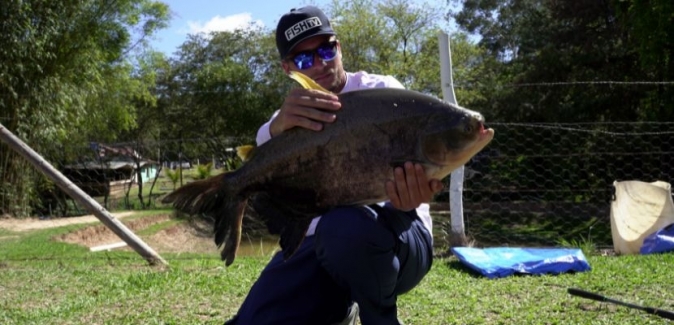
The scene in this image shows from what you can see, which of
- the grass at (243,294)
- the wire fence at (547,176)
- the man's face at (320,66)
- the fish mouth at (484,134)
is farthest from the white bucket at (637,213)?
the wire fence at (547,176)

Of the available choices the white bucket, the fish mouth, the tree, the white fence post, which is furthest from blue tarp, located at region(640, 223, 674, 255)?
the tree

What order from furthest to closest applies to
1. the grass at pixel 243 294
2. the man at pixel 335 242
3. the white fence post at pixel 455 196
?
the white fence post at pixel 455 196
the grass at pixel 243 294
the man at pixel 335 242

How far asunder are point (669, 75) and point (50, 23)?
15.5 metres

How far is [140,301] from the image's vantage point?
13.7ft

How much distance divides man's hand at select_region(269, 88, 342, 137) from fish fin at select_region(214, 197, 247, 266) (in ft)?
1.15

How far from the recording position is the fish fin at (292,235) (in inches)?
91.7

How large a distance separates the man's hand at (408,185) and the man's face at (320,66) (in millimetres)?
797

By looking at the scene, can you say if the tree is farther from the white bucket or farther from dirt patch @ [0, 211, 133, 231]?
the white bucket

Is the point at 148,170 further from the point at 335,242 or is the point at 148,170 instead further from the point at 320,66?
the point at 335,242

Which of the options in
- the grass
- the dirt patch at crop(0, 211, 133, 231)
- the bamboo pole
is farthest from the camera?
the dirt patch at crop(0, 211, 133, 231)

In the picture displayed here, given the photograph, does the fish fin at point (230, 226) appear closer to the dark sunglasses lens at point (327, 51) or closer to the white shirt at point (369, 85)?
the white shirt at point (369, 85)

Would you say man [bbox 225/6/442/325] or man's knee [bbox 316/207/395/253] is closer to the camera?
man [bbox 225/6/442/325]

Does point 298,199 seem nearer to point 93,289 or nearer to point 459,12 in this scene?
point 93,289

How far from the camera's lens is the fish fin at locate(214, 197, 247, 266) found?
2314 mm
